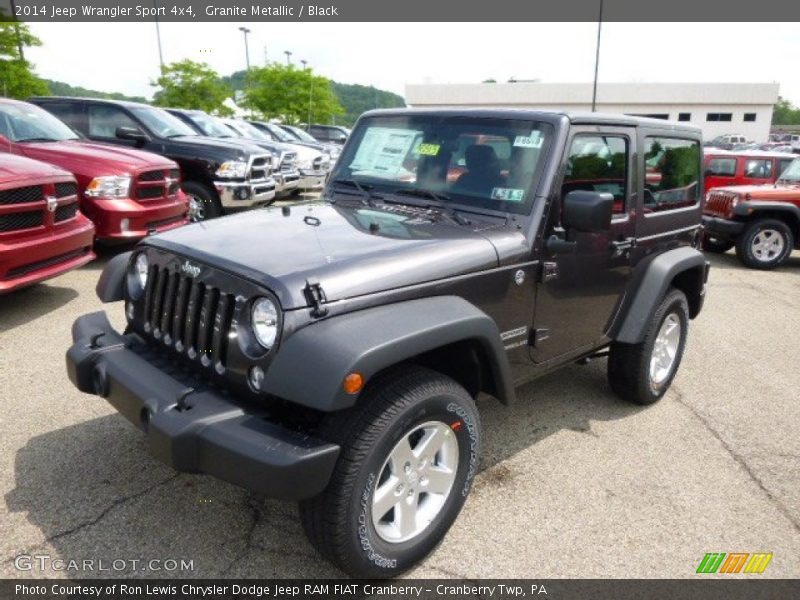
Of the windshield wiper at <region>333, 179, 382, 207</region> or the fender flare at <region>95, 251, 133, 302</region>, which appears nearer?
the fender flare at <region>95, 251, 133, 302</region>

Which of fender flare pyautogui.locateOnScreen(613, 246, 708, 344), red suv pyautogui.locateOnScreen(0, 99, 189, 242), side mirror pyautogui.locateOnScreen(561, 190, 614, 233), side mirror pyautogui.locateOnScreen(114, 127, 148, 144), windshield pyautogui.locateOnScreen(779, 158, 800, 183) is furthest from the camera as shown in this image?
windshield pyautogui.locateOnScreen(779, 158, 800, 183)

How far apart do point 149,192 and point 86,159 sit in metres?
0.72

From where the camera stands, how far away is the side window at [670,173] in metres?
4.00

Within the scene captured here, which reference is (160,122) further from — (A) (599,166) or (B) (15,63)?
(B) (15,63)

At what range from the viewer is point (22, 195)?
16.6 feet

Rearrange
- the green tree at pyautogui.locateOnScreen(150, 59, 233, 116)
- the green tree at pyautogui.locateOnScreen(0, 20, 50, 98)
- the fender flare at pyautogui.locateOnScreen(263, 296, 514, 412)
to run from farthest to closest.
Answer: the green tree at pyautogui.locateOnScreen(150, 59, 233, 116) → the green tree at pyautogui.locateOnScreen(0, 20, 50, 98) → the fender flare at pyautogui.locateOnScreen(263, 296, 514, 412)

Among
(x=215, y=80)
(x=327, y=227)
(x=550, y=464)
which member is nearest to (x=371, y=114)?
(x=327, y=227)

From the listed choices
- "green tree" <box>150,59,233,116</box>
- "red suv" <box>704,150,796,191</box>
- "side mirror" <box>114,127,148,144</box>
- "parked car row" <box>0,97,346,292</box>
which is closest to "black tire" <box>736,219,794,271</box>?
"red suv" <box>704,150,796,191</box>

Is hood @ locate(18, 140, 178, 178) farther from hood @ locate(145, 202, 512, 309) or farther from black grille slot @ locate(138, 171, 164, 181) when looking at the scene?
hood @ locate(145, 202, 512, 309)

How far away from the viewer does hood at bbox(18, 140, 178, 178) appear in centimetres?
681

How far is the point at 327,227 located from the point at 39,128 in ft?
20.1

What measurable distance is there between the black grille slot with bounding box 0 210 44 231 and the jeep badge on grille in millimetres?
3119

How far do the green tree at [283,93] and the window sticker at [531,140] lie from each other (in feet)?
133

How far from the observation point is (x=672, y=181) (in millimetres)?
4277
